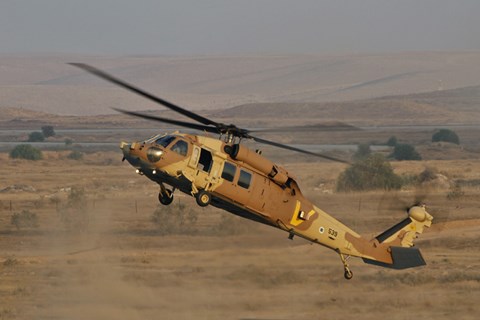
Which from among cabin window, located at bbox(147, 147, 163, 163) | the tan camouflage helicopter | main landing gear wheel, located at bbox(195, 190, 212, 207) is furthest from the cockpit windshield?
main landing gear wheel, located at bbox(195, 190, 212, 207)

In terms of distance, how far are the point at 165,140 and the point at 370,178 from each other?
3708 centimetres

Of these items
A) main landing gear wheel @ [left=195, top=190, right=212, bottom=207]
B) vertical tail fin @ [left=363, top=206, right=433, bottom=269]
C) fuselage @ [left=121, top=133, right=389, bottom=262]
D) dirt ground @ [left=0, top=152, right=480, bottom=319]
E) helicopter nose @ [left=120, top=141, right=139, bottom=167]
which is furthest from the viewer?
dirt ground @ [left=0, top=152, right=480, bottom=319]

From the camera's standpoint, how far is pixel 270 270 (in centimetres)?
3528

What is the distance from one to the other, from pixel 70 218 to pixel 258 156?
22.2 m

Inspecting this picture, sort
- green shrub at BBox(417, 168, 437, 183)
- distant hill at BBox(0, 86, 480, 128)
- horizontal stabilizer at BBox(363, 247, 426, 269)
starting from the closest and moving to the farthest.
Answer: horizontal stabilizer at BBox(363, 247, 426, 269)
green shrub at BBox(417, 168, 437, 183)
distant hill at BBox(0, 86, 480, 128)

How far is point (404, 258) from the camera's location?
30.5 m

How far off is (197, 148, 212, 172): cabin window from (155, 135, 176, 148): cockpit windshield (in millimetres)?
958

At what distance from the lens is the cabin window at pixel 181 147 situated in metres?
26.8

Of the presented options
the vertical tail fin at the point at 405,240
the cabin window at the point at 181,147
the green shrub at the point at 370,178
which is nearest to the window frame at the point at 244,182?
the cabin window at the point at 181,147

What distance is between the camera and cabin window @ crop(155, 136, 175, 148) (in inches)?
1056

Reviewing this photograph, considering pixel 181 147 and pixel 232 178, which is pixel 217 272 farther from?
pixel 181 147

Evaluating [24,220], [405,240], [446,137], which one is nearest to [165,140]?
[405,240]

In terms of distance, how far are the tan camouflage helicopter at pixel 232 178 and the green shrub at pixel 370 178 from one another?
3151 cm

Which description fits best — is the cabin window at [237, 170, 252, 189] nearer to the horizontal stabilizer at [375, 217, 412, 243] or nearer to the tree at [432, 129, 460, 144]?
the horizontal stabilizer at [375, 217, 412, 243]
